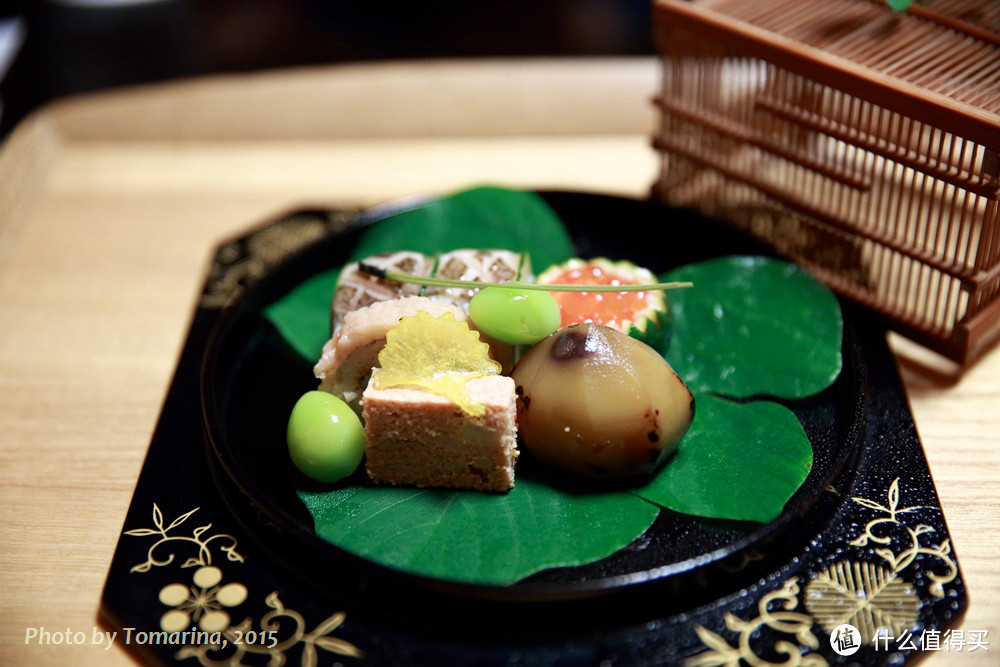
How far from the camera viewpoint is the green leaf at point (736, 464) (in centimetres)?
169

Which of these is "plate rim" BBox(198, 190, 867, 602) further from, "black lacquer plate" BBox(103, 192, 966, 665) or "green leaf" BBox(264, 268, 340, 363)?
"green leaf" BBox(264, 268, 340, 363)

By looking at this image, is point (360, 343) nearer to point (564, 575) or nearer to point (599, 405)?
point (599, 405)

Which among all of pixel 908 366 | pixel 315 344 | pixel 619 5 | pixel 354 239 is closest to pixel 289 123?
pixel 354 239

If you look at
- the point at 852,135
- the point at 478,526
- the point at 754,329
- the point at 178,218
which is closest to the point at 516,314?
the point at 478,526

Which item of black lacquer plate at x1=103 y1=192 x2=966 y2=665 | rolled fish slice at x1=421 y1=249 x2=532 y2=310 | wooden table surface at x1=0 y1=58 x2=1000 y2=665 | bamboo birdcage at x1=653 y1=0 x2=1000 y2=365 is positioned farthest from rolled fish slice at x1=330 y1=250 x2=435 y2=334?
bamboo birdcage at x1=653 y1=0 x2=1000 y2=365

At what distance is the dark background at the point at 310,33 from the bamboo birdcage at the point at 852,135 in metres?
3.15

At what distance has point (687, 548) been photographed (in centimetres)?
166

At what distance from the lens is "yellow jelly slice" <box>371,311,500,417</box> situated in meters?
1.72

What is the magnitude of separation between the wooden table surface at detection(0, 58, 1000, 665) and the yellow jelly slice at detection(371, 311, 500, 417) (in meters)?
0.66

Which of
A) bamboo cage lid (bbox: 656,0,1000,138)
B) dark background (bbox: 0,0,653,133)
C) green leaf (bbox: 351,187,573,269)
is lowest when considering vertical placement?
dark background (bbox: 0,0,653,133)

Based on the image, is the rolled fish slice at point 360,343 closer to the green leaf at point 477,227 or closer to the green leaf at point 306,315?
the green leaf at point 306,315

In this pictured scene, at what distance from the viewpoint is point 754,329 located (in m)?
2.12

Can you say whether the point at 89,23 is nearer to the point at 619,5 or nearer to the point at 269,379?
the point at 619,5

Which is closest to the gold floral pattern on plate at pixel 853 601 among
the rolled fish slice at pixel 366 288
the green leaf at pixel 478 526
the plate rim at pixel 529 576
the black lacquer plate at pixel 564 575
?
the black lacquer plate at pixel 564 575
